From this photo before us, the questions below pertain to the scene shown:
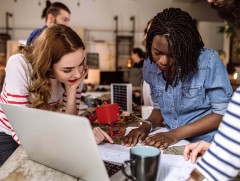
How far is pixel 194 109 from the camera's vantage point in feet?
4.44

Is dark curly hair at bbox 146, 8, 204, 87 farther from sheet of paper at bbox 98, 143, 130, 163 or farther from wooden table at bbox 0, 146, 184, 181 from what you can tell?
wooden table at bbox 0, 146, 184, 181

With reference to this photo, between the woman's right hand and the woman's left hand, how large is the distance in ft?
0.14

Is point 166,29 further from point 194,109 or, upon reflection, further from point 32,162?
point 32,162

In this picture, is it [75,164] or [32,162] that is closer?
[75,164]

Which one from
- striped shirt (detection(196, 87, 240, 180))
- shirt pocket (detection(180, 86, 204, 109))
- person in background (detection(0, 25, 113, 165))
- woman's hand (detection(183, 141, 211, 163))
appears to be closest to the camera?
striped shirt (detection(196, 87, 240, 180))

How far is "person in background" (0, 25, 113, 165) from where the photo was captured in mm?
1207

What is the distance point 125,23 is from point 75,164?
7050 millimetres

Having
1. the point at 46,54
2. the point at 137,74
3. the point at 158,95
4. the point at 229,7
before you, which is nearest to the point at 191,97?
the point at 158,95

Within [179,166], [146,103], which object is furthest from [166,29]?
[146,103]

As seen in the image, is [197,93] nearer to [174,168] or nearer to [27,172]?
[174,168]

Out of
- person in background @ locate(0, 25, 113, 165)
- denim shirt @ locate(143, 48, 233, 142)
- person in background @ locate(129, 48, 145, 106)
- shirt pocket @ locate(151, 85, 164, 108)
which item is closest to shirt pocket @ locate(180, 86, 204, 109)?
denim shirt @ locate(143, 48, 233, 142)

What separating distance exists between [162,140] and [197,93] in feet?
1.05

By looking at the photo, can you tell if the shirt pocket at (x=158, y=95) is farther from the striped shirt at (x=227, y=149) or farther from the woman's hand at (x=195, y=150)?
the striped shirt at (x=227, y=149)

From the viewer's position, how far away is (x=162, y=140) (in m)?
1.14
